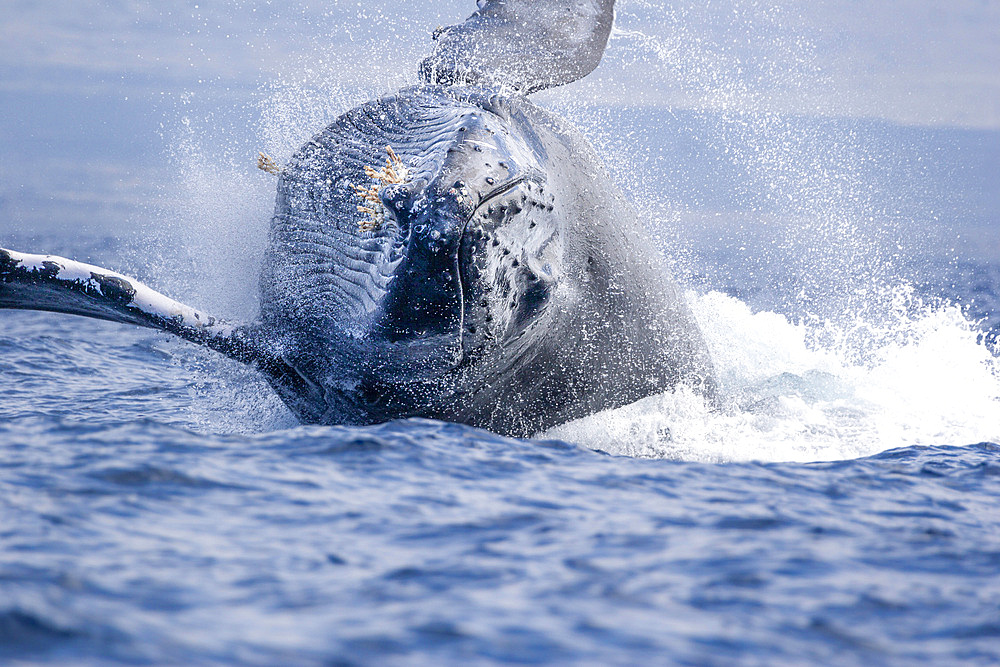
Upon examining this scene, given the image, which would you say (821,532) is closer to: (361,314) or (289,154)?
(361,314)

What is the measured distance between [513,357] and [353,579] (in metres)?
3.83

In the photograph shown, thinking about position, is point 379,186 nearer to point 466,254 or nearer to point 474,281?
point 466,254

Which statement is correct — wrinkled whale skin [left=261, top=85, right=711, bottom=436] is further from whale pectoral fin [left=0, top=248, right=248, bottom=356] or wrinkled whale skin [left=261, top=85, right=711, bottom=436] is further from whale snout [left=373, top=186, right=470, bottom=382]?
whale pectoral fin [left=0, top=248, right=248, bottom=356]

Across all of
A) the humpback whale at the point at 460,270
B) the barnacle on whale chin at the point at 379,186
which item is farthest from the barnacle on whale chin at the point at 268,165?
the barnacle on whale chin at the point at 379,186

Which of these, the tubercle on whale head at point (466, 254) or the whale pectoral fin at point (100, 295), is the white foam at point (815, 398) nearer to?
the tubercle on whale head at point (466, 254)

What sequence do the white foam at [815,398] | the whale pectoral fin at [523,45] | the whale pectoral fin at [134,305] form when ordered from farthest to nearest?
the white foam at [815,398], the whale pectoral fin at [523,45], the whale pectoral fin at [134,305]

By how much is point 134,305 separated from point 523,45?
→ 4.98 metres

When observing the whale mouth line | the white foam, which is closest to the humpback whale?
the whale mouth line

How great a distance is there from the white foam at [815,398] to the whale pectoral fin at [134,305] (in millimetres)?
2835

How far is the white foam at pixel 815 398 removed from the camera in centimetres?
1013

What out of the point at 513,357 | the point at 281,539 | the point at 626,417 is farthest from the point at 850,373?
the point at 281,539

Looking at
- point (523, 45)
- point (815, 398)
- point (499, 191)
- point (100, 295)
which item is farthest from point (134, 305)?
point (815, 398)

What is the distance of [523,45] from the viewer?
33.9 feet

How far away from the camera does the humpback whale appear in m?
6.86
